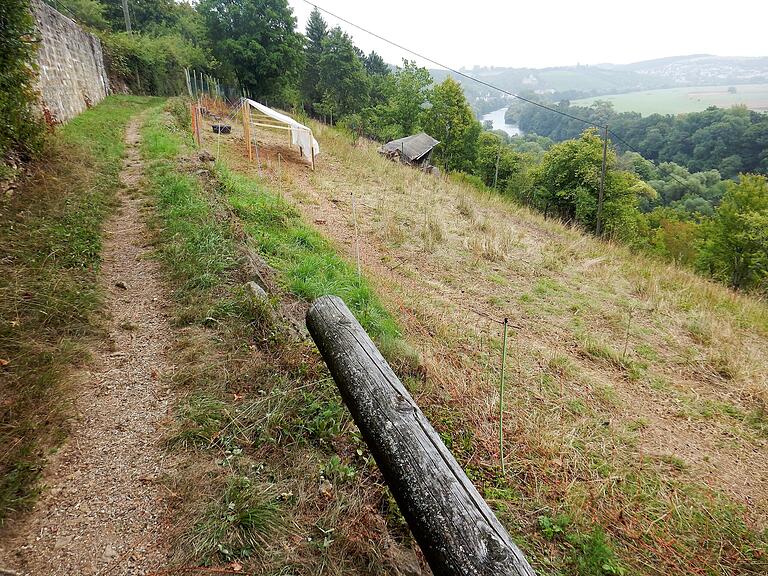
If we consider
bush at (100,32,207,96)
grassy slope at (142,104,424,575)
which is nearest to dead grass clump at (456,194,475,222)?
grassy slope at (142,104,424,575)

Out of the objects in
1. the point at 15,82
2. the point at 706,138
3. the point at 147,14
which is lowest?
the point at 706,138

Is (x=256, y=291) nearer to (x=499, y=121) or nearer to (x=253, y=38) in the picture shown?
(x=253, y=38)

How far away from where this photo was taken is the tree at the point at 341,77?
132 feet

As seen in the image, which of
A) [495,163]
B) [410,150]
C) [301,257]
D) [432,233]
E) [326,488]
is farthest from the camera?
[495,163]

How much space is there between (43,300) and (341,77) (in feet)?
144

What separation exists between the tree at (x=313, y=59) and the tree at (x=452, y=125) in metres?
14.0

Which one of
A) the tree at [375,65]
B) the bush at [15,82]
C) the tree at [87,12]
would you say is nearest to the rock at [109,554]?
the bush at [15,82]

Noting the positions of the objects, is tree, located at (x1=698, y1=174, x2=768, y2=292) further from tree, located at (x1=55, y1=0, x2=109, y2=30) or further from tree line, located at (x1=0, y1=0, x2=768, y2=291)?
tree, located at (x1=55, y1=0, x2=109, y2=30)

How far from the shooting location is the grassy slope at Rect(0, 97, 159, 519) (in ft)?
6.95

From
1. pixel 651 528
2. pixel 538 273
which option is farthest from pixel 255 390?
pixel 538 273

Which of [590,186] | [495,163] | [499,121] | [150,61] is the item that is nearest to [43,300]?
[150,61]

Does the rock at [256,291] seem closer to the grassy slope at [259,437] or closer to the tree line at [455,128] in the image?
the grassy slope at [259,437]

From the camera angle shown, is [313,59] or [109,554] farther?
[313,59]

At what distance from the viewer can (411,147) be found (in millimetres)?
24953
